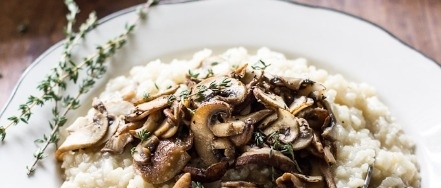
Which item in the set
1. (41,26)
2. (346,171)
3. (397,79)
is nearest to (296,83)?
(346,171)

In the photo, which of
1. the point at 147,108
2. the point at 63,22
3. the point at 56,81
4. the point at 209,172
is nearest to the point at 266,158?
the point at 209,172

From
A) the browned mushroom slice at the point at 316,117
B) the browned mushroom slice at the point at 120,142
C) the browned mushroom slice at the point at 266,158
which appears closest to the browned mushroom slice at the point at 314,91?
the browned mushroom slice at the point at 316,117

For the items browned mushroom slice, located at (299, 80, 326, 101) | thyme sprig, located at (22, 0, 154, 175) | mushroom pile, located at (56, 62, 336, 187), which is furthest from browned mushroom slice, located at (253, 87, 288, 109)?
thyme sprig, located at (22, 0, 154, 175)

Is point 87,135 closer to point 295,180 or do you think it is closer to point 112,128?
point 112,128

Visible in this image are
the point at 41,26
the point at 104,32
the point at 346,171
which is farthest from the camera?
the point at 41,26

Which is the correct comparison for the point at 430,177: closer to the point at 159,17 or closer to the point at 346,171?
the point at 346,171

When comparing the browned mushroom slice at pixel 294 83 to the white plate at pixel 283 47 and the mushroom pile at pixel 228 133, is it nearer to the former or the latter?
the mushroom pile at pixel 228 133

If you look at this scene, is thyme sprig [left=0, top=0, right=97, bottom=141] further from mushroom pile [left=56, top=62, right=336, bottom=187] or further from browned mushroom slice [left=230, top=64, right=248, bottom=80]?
browned mushroom slice [left=230, top=64, right=248, bottom=80]
